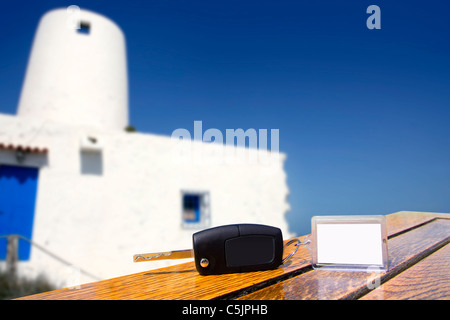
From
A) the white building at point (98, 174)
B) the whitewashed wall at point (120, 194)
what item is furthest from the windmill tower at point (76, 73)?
the whitewashed wall at point (120, 194)

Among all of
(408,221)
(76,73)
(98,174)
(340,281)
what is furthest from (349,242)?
(76,73)

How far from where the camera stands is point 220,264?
0.67 m

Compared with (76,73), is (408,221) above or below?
below

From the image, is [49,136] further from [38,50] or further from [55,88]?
[38,50]

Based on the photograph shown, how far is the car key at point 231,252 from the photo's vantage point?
66 centimetres

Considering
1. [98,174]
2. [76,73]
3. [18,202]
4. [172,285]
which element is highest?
[76,73]

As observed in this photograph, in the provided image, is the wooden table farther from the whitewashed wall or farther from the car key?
the whitewashed wall

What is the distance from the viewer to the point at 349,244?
0.68 meters

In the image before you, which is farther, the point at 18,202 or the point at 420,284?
the point at 18,202

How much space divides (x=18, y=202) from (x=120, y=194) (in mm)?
1603

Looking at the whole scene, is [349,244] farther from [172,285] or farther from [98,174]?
[98,174]

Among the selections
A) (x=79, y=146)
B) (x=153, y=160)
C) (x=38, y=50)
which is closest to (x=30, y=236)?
(x=79, y=146)

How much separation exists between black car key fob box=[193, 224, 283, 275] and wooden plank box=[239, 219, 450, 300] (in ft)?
0.28

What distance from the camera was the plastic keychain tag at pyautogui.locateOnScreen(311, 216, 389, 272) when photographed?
644 millimetres
